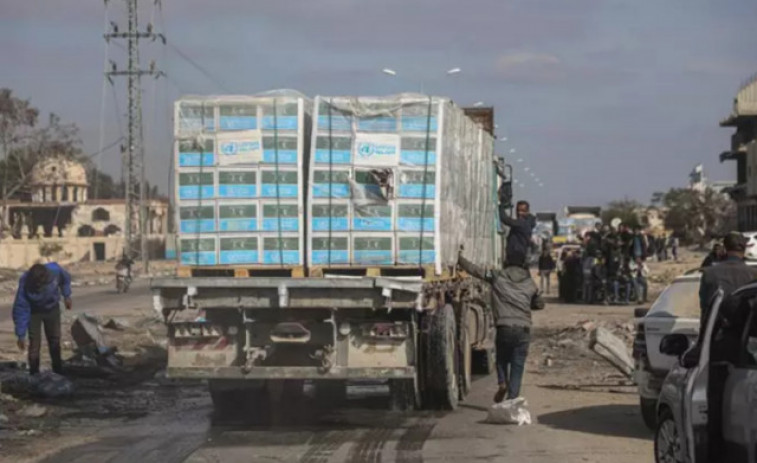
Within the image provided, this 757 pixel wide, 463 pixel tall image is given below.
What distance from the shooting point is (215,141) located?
A: 11.3 metres

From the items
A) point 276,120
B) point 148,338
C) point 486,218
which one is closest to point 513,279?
point 276,120

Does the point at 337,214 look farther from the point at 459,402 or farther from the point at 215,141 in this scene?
the point at 459,402

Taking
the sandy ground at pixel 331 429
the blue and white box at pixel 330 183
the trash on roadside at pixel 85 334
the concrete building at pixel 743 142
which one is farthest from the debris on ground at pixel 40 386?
the concrete building at pixel 743 142

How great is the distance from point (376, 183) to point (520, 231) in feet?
7.37

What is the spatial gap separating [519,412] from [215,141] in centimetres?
413

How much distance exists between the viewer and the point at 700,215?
107 meters

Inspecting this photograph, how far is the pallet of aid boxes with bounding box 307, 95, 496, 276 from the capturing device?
1119 cm

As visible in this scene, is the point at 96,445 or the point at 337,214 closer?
the point at 96,445

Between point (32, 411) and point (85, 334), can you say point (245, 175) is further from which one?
point (85, 334)

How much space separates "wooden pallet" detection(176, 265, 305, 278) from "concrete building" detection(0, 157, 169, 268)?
69.8m

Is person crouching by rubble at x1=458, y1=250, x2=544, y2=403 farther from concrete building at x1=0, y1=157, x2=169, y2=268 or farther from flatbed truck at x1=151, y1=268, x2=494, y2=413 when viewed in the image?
concrete building at x1=0, y1=157, x2=169, y2=268

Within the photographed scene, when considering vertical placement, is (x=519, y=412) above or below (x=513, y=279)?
below

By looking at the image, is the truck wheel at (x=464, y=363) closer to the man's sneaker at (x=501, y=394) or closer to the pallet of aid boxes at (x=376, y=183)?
the man's sneaker at (x=501, y=394)

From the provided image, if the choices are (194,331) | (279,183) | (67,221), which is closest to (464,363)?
(279,183)
